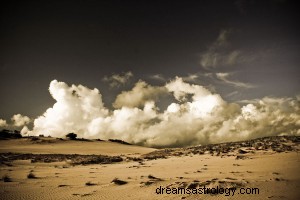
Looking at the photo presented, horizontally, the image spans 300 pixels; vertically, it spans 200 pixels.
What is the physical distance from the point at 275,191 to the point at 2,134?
83.5m

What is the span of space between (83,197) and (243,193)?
5.63 m

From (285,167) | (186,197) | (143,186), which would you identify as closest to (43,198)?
(143,186)

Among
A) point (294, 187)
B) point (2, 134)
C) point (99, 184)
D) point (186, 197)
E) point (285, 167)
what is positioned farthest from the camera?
point (2, 134)

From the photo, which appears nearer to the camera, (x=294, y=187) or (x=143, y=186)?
(x=294, y=187)

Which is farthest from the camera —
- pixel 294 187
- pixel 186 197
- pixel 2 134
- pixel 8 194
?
pixel 2 134

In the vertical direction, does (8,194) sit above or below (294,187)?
below

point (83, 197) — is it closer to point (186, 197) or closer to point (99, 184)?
point (99, 184)

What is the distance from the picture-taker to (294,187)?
884cm

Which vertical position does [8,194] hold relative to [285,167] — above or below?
below

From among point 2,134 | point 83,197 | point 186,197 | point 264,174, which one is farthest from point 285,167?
point 2,134

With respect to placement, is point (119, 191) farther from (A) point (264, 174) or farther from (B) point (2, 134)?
(B) point (2, 134)

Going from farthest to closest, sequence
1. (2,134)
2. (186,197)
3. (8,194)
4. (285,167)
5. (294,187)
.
Result: (2,134) < (285,167) < (8,194) < (294,187) < (186,197)

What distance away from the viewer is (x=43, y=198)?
9.12m

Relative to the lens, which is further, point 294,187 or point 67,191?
point 67,191
